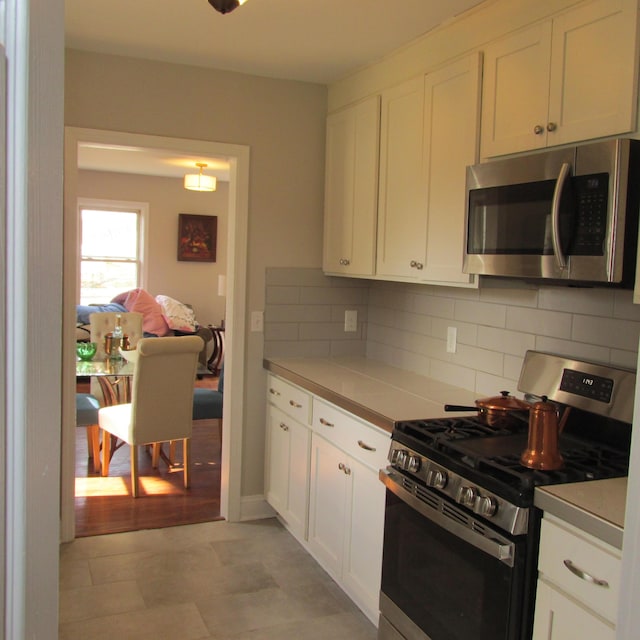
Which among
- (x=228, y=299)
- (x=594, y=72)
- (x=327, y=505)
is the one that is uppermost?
(x=594, y=72)

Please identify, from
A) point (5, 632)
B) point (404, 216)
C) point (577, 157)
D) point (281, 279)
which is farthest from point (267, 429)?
point (5, 632)

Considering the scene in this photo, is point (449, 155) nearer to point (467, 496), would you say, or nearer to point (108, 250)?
point (467, 496)

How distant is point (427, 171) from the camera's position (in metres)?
2.88

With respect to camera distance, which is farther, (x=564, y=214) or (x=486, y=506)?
(x=564, y=214)

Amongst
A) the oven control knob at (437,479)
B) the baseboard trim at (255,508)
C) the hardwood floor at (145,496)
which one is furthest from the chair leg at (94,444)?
the oven control knob at (437,479)

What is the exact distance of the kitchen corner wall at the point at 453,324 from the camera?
2.31 m

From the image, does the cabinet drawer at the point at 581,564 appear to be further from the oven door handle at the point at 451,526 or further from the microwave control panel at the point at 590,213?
the microwave control panel at the point at 590,213

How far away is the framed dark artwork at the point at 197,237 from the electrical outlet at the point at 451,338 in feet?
20.3

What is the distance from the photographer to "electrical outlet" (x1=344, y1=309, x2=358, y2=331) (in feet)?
13.0

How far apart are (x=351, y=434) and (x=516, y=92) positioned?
143cm

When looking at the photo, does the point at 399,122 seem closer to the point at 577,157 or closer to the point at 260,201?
the point at 260,201

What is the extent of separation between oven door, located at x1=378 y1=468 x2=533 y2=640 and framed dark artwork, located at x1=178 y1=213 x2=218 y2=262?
690 cm

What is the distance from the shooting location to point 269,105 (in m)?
3.75

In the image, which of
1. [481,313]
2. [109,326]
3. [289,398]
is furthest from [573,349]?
[109,326]
